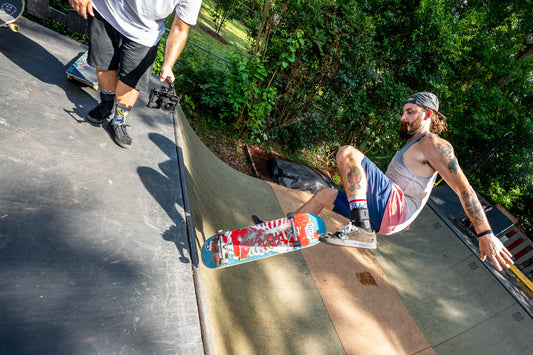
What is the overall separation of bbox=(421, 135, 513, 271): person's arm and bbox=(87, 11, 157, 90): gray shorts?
2698 millimetres

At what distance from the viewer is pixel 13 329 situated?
1269 millimetres

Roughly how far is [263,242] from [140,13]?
2.25 meters

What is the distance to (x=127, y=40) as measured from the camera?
2410mm

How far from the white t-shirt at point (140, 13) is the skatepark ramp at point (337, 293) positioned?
1.34 m

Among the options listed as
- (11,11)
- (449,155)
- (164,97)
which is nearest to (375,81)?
(449,155)

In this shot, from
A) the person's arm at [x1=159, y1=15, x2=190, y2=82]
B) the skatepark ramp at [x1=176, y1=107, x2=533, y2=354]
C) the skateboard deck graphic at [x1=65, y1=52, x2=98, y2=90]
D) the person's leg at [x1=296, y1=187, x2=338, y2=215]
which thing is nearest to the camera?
the person's arm at [x1=159, y1=15, x2=190, y2=82]

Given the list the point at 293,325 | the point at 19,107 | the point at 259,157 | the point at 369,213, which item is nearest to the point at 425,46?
the point at 259,157

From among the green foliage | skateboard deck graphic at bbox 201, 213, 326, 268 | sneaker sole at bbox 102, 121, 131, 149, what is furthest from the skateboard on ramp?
skateboard deck graphic at bbox 201, 213, 326, 268

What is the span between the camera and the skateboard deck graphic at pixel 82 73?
10.6ft

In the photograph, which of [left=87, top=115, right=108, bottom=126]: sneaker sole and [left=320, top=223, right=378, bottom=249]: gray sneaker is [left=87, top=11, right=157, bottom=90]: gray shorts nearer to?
[left=87, top=115, right=108, bottom=126]: sneaker sole

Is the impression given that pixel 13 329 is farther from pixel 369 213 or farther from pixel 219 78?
pixel 219 78

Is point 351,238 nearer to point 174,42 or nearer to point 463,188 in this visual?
point 463,188

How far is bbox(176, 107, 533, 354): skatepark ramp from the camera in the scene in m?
2.74

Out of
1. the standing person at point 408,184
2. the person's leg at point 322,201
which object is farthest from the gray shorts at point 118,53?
the person's leg at point 322,201
